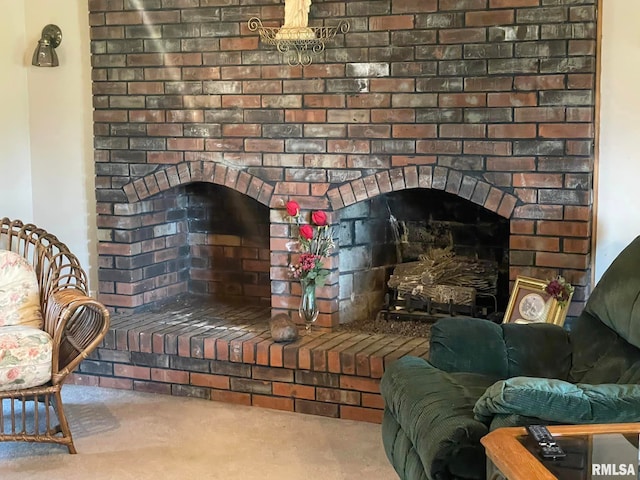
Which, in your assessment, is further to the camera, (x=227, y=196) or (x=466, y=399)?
(x=227, y=196)

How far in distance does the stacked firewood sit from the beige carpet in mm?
787

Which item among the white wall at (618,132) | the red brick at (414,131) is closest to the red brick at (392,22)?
the red brick at (414,131)

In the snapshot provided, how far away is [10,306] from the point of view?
3215mm

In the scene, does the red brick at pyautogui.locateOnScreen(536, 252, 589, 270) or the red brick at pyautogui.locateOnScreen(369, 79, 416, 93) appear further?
the red brick at pyautogui.locateOnScreen(369, 79, 416, 93)

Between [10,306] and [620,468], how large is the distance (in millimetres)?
2448

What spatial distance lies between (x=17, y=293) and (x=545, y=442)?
233 centimetres

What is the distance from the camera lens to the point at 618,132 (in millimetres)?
3148

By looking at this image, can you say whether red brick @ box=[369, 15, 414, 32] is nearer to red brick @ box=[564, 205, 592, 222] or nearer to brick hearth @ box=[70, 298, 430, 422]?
red brick @ box=[564, 205, 592, 222]

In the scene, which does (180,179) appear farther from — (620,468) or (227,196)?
(620,468)

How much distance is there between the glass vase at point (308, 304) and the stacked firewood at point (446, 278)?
1.53ft

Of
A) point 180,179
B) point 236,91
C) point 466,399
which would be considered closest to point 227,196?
point 180,179

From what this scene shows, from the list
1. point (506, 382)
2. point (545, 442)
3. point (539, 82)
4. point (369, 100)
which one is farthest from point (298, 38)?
point (545, 442)

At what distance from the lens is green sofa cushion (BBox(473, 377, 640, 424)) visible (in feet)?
5.75

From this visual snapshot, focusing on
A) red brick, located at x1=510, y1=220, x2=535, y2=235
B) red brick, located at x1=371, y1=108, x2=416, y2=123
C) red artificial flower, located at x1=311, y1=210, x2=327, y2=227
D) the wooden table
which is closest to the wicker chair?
red artificial flower, located at x1=311, y1=210, x2=327, y2=227
